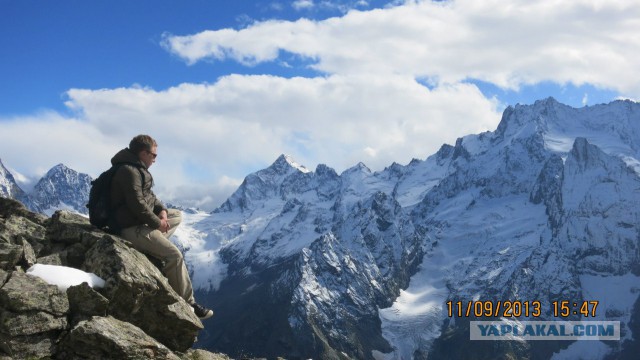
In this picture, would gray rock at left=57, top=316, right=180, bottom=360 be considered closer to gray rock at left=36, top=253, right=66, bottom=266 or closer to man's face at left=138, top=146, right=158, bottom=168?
gray rock at left=36, top=253, right=66, bottom=266

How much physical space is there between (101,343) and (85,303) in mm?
1486

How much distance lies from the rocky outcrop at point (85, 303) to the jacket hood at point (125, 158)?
7.63 ft

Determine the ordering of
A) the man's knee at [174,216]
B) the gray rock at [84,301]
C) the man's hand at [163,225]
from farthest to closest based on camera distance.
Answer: the man's knee at [174,216] → the man's hand at [163,225] → the gray rock at [84,301]

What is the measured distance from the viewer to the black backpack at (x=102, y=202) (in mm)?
21375

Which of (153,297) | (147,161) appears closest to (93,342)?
(153,297)

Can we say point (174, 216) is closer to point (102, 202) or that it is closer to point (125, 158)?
point (102, 202)

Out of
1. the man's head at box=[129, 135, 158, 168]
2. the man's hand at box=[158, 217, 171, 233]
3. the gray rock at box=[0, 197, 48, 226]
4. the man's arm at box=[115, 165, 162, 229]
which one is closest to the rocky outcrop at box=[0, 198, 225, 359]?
the man's arm at box=[115, 165, 162, 229]

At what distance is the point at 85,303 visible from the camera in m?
18.5

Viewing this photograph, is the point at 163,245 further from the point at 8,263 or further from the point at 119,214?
the point at 8,263

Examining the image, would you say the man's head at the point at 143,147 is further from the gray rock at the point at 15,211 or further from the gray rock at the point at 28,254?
the gray rock at the point at 15,211

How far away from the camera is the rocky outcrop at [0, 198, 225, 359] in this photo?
57.3 ft

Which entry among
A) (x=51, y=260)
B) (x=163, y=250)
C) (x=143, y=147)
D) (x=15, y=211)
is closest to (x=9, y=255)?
(x=51, y=260)

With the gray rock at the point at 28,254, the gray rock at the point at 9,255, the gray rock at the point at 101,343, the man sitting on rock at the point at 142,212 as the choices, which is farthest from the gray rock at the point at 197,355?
the gray rock at the point at 9,255

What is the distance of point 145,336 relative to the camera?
18938mm
